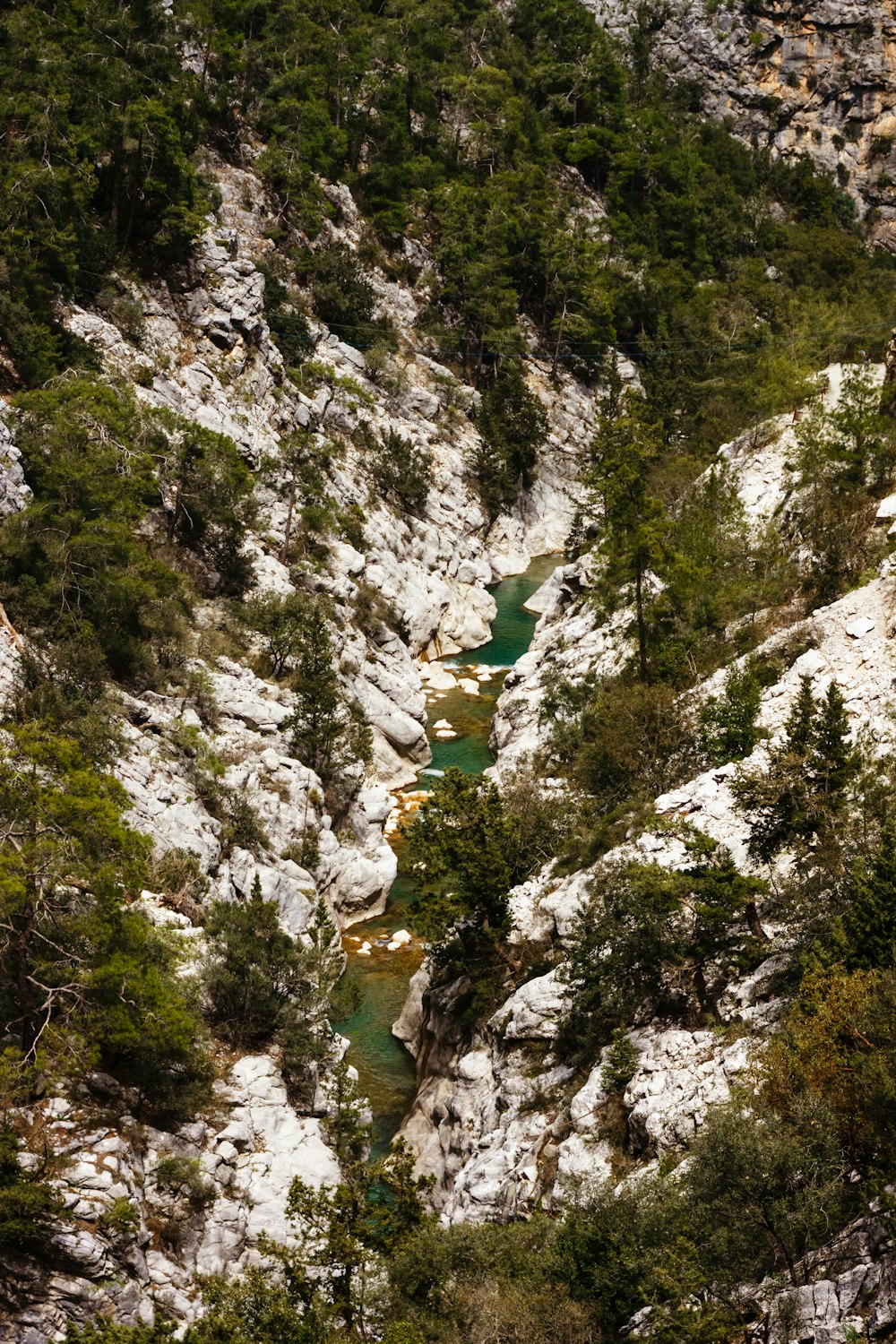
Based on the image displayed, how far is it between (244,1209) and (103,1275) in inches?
168

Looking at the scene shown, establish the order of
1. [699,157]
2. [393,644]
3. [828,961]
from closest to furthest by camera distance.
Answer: [828,961]
[393,644]
[699,157]

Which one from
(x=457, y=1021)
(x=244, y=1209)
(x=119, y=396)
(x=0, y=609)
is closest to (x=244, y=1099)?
(x=244, y=1209)

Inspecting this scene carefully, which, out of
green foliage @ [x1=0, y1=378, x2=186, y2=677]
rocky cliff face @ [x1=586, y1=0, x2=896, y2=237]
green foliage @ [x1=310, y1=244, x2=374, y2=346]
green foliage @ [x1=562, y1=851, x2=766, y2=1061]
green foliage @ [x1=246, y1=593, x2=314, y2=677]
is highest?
rocky cliff face @ [x1=586, y1=0, x2=896, y2=237]

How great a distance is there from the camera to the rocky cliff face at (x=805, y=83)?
4481 inches

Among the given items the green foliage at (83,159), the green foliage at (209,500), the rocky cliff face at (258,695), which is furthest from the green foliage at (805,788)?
the green foliage at (83,159)

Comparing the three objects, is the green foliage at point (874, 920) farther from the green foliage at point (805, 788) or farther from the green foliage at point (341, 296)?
the green foliage at point (341, 296)

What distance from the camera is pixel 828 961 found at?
19219 mm

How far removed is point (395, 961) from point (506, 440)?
4565 cm

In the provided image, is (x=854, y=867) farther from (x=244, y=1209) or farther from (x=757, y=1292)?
(x=244, y=1209)

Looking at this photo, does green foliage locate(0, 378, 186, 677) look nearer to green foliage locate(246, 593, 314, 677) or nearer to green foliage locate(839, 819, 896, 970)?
green foliage locate(246, 593, 314, 677)

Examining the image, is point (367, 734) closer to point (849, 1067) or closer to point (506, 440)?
point (849, 1067)

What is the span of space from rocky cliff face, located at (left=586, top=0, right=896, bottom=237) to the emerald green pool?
85.1m

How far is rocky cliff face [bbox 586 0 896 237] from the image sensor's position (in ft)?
373

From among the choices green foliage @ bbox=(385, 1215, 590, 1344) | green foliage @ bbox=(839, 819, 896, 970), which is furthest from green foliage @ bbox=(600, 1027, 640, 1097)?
green foliage @ bbox=(839, 819, 896, 970)
